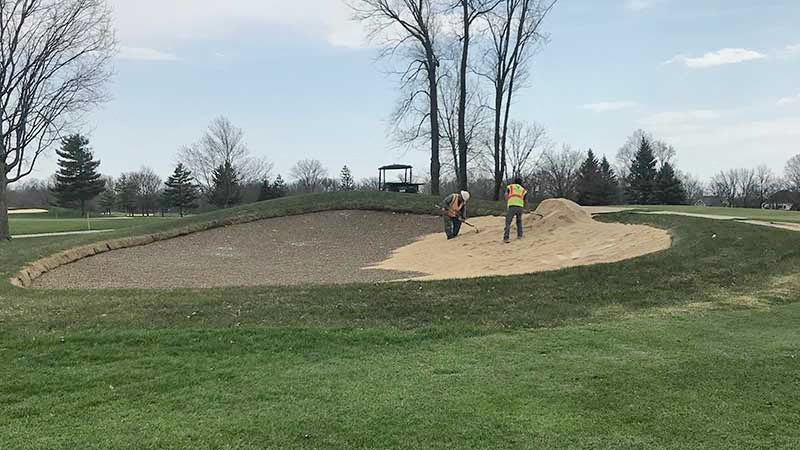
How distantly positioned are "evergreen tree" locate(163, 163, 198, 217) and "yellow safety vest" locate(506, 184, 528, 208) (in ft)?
193

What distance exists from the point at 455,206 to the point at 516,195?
8.77 feet

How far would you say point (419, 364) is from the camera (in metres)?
4.65

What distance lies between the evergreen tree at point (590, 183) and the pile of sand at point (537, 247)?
3832cm

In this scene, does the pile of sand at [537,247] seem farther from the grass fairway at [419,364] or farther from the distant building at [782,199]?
the distant building at [782,199]

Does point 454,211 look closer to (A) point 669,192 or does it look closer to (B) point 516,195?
(B) point 516,195

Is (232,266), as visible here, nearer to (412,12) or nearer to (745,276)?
(745,276)

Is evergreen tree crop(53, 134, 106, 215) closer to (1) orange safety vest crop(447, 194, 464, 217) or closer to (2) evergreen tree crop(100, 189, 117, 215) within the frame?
(2) evergreen tree crop(100, 189, 117, 215)

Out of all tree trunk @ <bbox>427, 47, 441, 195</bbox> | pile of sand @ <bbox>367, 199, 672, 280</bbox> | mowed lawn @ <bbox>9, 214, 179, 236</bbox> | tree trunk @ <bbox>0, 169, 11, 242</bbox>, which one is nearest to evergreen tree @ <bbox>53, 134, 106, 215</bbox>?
mowed lawn @ <bbox>9, 214, 179, 236</bbox>

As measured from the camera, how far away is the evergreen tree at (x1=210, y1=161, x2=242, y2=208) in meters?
57.2

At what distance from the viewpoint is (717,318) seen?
602cm

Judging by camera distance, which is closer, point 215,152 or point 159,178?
point 215,152

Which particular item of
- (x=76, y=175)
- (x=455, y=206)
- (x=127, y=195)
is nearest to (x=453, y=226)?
(x=455, y=206)

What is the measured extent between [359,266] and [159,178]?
8178 centimetres

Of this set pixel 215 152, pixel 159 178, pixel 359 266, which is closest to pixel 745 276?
pixel 359 266
